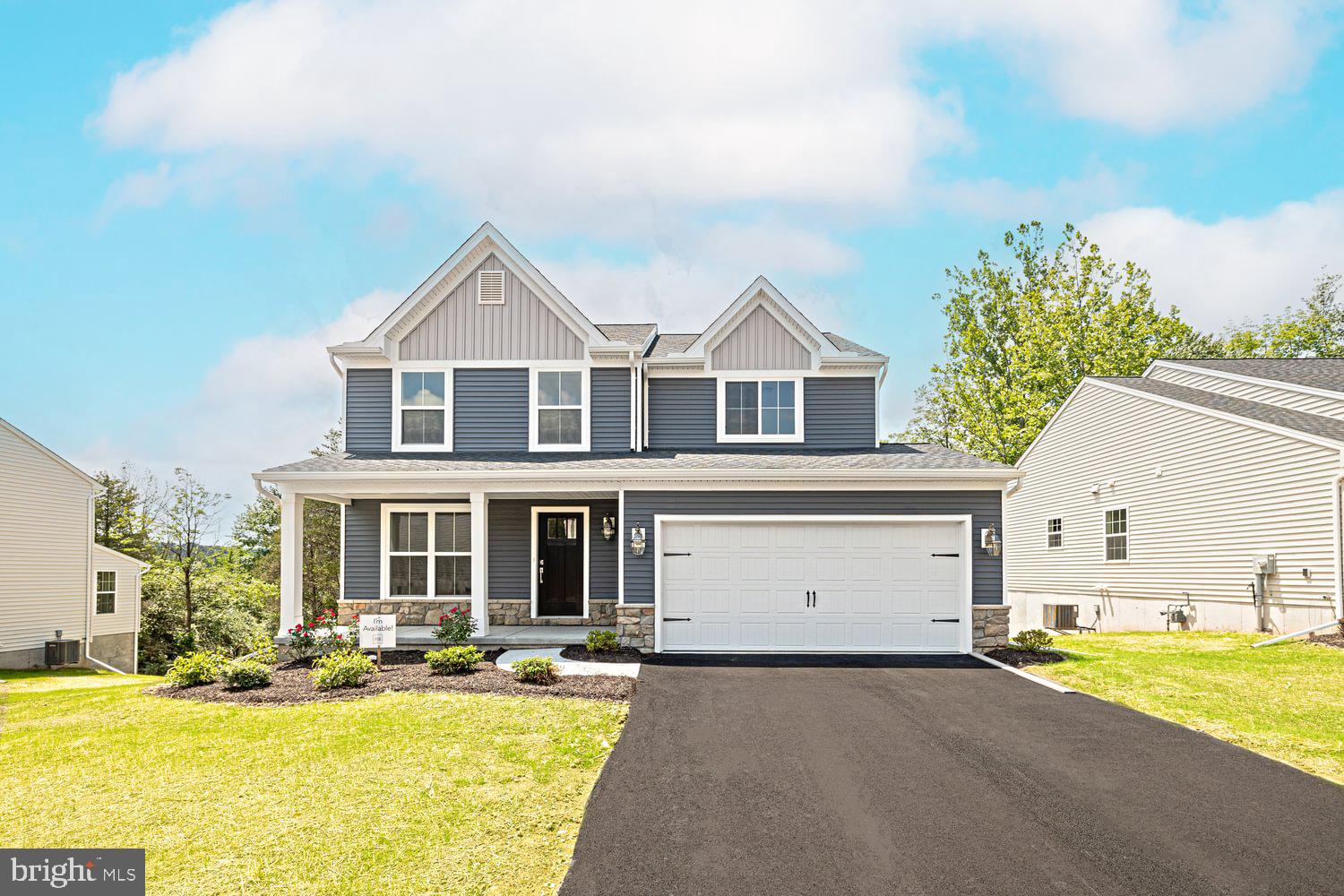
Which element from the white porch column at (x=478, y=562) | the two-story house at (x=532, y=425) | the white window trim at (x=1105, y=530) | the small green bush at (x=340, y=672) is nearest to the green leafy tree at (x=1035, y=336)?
the white window trim at (x=1105, y=530)

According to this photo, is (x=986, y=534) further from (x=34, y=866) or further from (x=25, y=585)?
(x=25, y=585)

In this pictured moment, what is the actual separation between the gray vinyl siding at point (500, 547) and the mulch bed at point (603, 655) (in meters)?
3.39

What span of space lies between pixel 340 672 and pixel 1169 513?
1702 centimetres

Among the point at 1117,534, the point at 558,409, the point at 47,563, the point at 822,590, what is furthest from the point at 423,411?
the point at 1117,534

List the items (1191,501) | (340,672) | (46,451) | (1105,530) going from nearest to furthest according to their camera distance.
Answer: (340,672) < (1191,501) < (46,451) < (1105,530)

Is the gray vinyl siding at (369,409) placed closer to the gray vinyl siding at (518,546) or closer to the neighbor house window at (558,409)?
the gray vinyl siding at (518,546)

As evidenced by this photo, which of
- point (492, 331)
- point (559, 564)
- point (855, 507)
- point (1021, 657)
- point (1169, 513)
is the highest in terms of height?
point (492, 331)

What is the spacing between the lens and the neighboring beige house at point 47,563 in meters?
18.8

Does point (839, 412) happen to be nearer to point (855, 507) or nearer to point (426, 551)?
point (855, 507)

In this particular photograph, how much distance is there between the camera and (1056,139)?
2103 centimetres

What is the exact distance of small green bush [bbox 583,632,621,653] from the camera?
13.6m

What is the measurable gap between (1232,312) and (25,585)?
45901mm

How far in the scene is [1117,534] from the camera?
20359 mm

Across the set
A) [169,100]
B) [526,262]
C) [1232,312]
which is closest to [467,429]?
[526,262]
